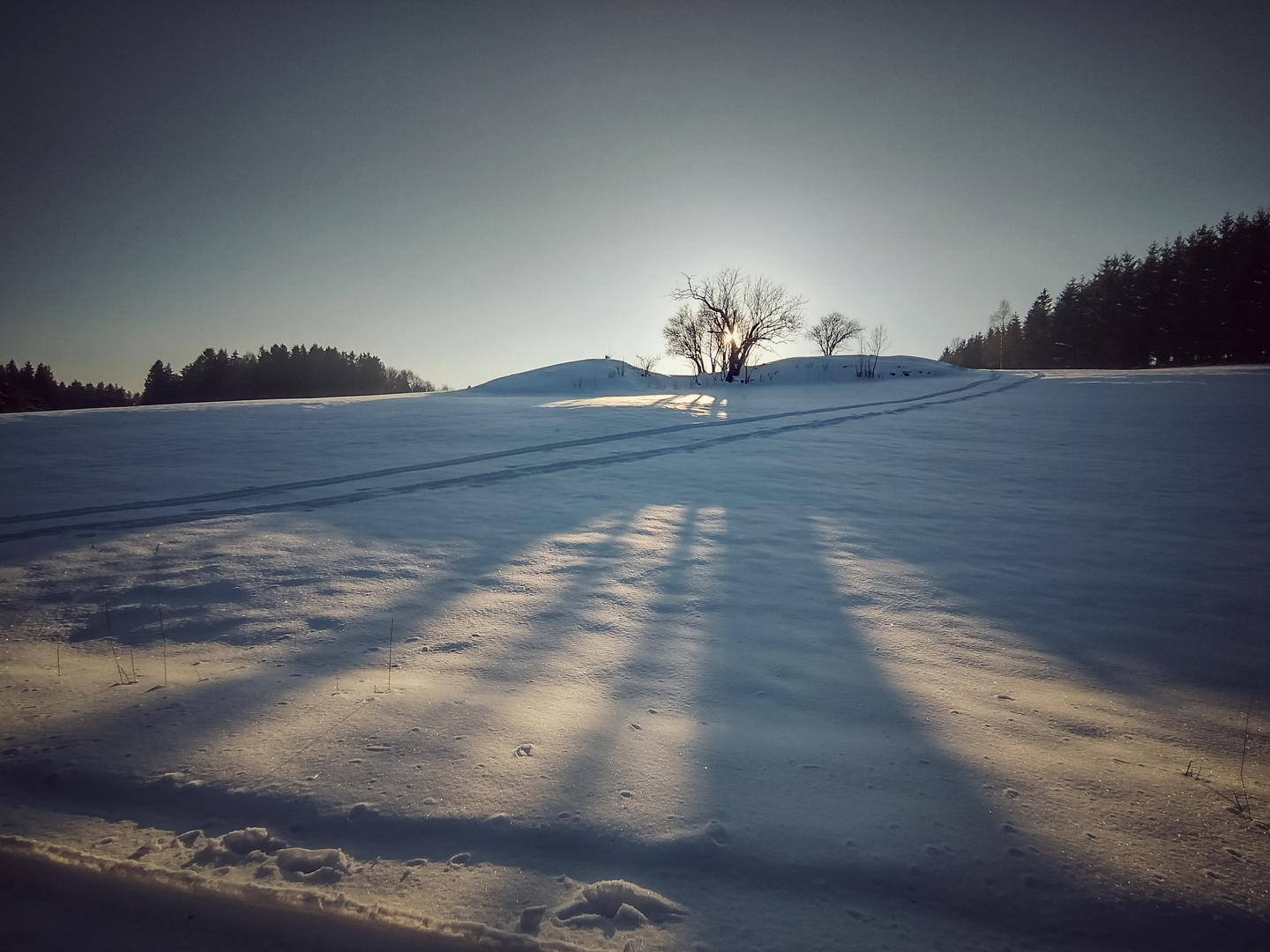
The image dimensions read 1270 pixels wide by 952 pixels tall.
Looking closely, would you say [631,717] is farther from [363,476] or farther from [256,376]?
[256,376]

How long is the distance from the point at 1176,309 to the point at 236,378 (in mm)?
95477

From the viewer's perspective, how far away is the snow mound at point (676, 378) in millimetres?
30344

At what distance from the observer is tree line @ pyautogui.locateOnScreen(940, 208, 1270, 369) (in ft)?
120

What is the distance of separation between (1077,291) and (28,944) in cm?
7247

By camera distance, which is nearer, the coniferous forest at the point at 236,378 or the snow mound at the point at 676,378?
the snow mound at the point at 676,378

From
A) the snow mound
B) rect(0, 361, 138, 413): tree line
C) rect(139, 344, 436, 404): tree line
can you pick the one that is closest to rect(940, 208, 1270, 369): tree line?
the snow mound

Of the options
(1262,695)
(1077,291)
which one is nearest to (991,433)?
(1262,695)

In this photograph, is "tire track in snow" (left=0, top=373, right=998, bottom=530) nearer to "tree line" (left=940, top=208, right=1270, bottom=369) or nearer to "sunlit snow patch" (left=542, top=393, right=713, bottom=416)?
"sunlit snow patch" (left=542, top=393, right=713, bottom=416)

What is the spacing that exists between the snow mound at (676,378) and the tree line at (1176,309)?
21700 mm

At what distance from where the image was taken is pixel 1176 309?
4041cm

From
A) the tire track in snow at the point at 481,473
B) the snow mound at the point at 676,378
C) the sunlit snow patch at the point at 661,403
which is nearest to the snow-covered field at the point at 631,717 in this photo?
the tire track in snow at the point at 481,473

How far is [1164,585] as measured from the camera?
4.69 m

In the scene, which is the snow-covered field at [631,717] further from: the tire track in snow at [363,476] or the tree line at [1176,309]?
the tree line at [1176,309]

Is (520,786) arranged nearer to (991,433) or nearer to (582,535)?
(582,535)
